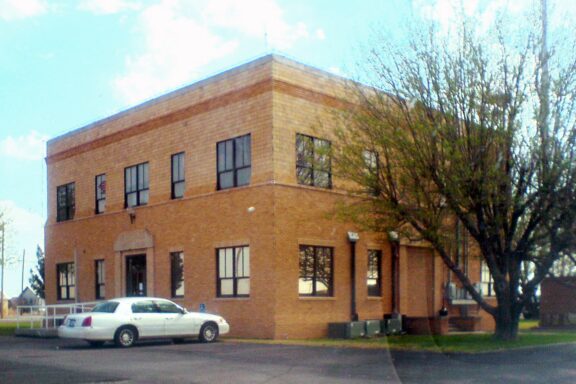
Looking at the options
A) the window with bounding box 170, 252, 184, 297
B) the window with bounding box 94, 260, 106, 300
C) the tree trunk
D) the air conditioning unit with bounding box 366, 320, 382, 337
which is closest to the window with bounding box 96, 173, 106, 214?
the window with bounding box 94, 260, 106, 300

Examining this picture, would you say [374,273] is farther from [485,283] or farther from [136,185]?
[136,185]

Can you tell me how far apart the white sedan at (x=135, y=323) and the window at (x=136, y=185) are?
9.17 m

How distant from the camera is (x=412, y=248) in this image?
31422 mm

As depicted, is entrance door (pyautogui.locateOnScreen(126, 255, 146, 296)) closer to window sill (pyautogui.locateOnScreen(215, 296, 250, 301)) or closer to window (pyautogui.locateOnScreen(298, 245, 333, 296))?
window sill (pyautogui.locateOnScreen(215, 296, 250, 301))

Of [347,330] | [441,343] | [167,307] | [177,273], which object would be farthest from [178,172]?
[441,343]

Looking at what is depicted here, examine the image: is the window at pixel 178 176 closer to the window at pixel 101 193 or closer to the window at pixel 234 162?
the window at pixel 234 162

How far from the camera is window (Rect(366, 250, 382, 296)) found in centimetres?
2927

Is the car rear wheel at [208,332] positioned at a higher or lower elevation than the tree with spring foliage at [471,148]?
lower

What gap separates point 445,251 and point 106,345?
1057cm

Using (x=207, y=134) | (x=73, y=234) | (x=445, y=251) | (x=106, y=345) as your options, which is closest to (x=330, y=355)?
(x=445, y=251)

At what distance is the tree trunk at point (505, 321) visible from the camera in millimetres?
22828

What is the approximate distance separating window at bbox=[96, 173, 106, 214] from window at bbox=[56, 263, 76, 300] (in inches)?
156

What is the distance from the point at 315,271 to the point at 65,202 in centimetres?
1654

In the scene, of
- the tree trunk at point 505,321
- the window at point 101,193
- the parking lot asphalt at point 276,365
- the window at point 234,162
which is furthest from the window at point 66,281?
the tree trunk at point 505,321
